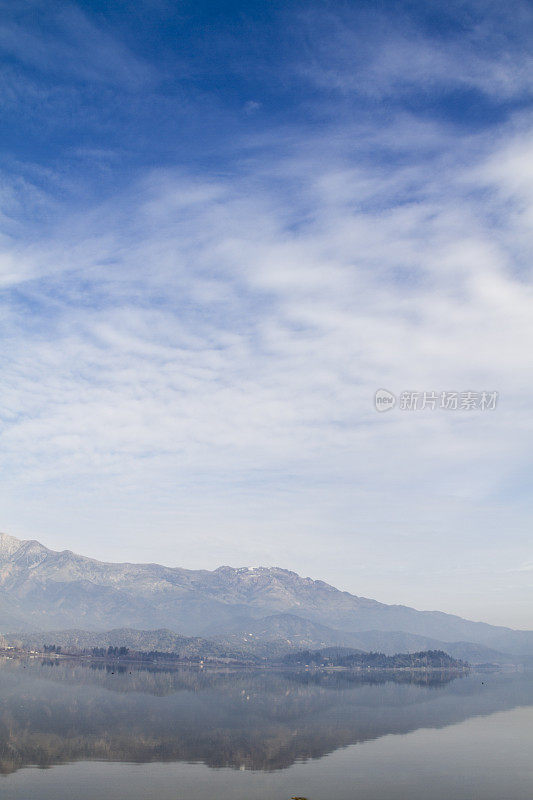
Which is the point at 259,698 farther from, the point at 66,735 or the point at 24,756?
the point at 24,756

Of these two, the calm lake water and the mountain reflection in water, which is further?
the mountain reflection in water

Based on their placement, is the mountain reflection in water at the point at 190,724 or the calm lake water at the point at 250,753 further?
the mountain reflection in water at the point at 190,724

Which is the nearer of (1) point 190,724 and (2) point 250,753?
(2) point 250,753

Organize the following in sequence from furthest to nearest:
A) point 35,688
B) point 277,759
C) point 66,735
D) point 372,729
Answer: point 35,688, point 372,729, point 66,735, point 277,759

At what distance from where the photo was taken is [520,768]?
3583 inches

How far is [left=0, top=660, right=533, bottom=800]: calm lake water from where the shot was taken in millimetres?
71938

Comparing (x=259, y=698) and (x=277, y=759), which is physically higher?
(x=277, y=759)

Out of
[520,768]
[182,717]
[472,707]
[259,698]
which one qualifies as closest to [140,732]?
[182,717]

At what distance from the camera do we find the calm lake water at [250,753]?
236 feet

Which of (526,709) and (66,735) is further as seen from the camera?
(526,709)

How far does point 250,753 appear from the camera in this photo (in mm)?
93625

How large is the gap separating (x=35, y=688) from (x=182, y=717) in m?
79.4

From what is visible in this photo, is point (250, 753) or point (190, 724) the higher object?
point (250, 753)

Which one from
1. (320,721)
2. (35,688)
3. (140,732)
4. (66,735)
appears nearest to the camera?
(66,735)
